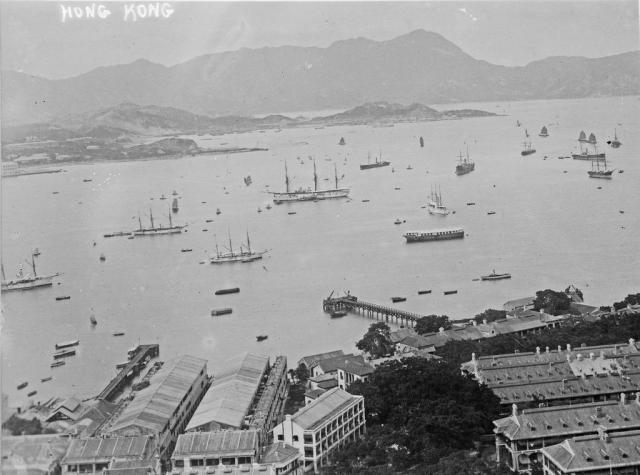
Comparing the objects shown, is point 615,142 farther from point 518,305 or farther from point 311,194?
point 518,305

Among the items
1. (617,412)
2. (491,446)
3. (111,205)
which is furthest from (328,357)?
(111,205)

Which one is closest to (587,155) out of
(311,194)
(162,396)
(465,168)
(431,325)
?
(465,168)

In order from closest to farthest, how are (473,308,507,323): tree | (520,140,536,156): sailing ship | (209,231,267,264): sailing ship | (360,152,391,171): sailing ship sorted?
(473,308,507,323): tree → (209,231,267,264): sailing ship → (360,152,391,171): sailing ship → (520,140,536,156): sailing ship

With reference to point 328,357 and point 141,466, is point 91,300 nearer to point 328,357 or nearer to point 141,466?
point 328,357

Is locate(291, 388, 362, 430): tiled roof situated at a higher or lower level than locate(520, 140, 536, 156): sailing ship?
lower

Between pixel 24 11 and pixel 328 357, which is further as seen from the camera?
pixel 328 357

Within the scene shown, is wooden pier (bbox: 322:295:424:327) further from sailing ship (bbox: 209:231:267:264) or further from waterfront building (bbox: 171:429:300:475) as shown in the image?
waterfront building (bbox: 171:429:300:475)

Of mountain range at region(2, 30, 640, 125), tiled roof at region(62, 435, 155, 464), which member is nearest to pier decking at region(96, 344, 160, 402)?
tiled roof at region(62, 435, 155, 464)
